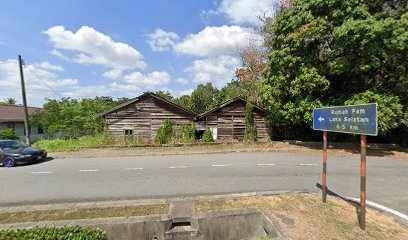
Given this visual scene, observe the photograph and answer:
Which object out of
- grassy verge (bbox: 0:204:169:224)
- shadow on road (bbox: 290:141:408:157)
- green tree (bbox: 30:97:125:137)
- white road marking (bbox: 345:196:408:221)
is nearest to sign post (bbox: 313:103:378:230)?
white road marking (bbox: 345:196:408:221)

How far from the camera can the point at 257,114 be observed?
70.6 ft

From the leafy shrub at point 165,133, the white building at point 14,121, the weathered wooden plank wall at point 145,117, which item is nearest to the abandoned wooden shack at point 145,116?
the weathered wooden plank wall at point 145,117

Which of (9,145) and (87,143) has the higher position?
(9,145)

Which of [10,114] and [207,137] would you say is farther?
[10,114]

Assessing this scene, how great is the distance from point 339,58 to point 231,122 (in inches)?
436

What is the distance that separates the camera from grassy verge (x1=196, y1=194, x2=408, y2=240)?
4.14 meters

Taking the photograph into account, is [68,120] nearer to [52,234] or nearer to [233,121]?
[233,121]

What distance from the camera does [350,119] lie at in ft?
14.7

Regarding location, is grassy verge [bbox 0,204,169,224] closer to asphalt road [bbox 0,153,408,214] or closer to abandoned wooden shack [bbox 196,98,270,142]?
asphalt road [bbox 0,153,408,214]

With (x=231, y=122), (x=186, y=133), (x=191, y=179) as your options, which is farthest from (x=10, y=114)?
(x=191, y=179)

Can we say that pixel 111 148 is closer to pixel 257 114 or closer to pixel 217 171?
pixel 217 171

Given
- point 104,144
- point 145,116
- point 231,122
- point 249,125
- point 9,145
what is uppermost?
point 145,116

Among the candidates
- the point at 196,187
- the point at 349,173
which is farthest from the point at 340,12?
the point at 196,187

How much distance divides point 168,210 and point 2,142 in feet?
46.3
